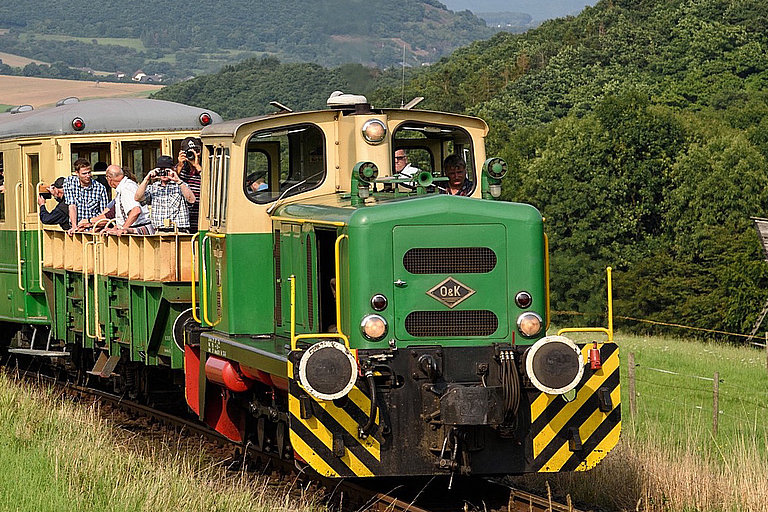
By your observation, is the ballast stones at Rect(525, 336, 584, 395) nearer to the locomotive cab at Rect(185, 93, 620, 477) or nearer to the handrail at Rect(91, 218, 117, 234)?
the locomotive cab at Rect(185, 93, 620, 477)

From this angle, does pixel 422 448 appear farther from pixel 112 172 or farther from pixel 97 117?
pixel 97 117

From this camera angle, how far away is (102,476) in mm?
8734

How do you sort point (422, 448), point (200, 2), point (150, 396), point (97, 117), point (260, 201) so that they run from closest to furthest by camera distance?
1. point (422, 448)
2. point (260, 201)
3. point (150, 396)
4. point (97, 117)
5. point (200, 2)

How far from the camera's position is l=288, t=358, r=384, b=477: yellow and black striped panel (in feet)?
28.2

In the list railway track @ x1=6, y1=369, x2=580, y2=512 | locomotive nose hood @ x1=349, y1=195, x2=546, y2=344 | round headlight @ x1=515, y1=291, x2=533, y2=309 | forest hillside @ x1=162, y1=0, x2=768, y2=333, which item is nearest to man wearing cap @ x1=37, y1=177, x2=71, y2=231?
railway track @ x1=6, y1=369, x2=580, y2=512

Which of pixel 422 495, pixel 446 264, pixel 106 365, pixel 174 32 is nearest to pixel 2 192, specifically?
pixel 106 365

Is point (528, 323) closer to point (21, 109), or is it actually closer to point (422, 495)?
point (422, 495)

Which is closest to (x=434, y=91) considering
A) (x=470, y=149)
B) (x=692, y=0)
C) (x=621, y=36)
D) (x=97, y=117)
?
(x=621, y=36)

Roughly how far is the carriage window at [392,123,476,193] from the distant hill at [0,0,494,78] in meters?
62.5

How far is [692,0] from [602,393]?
8110 centimetres

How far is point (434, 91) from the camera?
3044 inches

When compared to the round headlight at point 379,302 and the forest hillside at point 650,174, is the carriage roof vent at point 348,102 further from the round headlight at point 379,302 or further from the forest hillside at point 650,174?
the forest hillside at point 650,174

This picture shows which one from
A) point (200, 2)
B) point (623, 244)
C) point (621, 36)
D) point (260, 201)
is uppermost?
point (200, 2)

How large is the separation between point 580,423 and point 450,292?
4.41 ft
